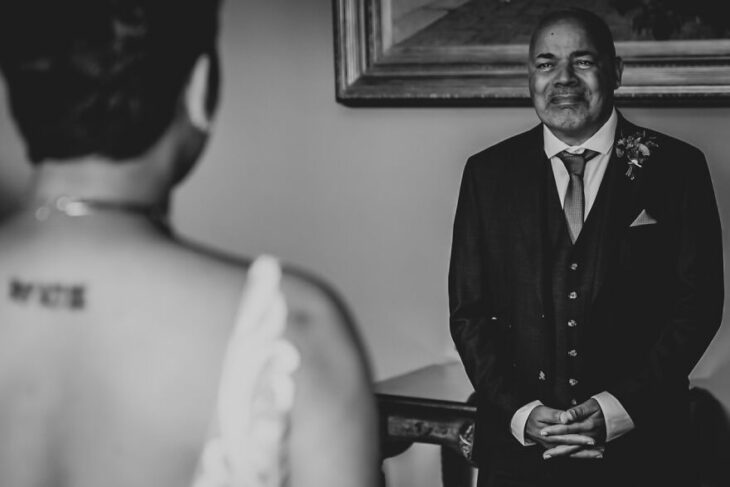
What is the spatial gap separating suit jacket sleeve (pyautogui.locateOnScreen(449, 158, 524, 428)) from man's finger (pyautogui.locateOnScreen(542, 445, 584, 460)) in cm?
14

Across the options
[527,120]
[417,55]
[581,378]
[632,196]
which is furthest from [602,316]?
[417,55]

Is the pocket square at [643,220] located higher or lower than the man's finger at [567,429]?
higher

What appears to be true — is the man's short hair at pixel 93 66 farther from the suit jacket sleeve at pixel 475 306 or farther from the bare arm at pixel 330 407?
the suit jacket sleeve at pixel 475 306

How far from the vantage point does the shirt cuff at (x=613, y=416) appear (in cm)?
256

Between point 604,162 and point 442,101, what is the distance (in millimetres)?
1070

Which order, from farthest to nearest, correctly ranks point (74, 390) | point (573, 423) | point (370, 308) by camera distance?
point (370, 308) → point (573, 423) → point (74, 390)

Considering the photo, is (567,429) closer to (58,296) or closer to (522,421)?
(522,421)

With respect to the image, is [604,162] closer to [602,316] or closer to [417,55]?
[602,316]

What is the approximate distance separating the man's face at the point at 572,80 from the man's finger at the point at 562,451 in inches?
33.2

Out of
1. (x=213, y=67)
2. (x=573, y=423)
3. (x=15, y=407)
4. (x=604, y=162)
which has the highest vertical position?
(x=213, y=67)

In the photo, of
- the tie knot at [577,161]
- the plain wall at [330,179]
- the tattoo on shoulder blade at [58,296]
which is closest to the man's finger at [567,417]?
the tie knot at [577,161]

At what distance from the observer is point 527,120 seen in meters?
3.62

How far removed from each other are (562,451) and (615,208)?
26.1 inches

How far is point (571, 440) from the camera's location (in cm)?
255
